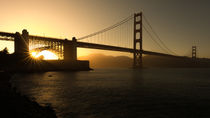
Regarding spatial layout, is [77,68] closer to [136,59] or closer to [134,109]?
[136,59]

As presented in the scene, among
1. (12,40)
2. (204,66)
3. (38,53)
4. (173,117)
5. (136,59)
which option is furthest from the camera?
(204,66)

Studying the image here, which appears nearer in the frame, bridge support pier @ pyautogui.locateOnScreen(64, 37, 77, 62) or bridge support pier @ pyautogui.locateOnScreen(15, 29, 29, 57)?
bridge support pier @ pyautogui.locateOnScreen(15, 29, 29, 57)

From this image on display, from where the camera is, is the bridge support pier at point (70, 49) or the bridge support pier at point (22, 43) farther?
the bridge support pier at point (70, 49)

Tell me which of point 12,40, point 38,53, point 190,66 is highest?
point 12,40

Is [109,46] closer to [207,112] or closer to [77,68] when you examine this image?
[77,68]

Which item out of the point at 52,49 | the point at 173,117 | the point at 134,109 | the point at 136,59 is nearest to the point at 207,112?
the point at 173,117

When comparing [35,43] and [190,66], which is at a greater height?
[35,43]

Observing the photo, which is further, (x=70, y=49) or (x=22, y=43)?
(x=70, y=49)

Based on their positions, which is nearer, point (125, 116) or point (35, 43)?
point (125, 116)

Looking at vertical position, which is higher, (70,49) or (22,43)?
(22,43)

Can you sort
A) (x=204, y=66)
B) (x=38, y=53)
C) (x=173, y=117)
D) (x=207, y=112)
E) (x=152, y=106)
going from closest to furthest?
(x=173, y=117) → (x=207, y=112) → (x=152, y=106) → (x=38, y=53) → (x=204, y=66)
